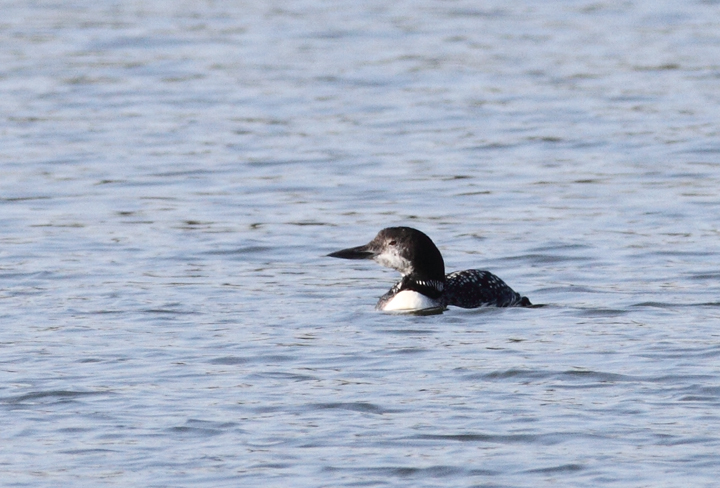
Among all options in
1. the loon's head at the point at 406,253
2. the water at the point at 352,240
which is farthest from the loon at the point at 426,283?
the water at the point at 352,240

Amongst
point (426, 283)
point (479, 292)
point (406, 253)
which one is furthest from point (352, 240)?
point (479, 292)

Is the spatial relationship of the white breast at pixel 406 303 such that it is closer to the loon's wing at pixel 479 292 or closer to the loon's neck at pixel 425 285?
the loon's neck at pixel 425 285

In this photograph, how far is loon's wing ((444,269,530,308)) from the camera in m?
9.65

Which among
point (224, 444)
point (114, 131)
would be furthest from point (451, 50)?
point (224, 444)

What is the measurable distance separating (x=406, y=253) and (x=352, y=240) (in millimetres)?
1777

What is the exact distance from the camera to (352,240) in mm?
11797

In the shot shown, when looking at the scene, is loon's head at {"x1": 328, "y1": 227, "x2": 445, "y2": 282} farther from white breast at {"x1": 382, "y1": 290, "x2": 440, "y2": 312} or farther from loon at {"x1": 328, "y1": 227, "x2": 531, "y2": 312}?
white breast at {"x1": 382, "y1": 290, "x2": 440, "y2": 312}

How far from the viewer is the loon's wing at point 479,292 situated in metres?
9.65

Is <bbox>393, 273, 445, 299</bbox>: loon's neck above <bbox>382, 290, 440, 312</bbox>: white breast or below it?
above

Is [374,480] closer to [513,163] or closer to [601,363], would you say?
[601,363]

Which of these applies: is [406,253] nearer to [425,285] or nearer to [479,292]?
[425,285]

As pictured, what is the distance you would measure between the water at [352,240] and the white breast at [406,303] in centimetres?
12

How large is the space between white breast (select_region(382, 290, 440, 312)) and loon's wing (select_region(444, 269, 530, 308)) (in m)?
0.18

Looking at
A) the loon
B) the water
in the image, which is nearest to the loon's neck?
the loon
